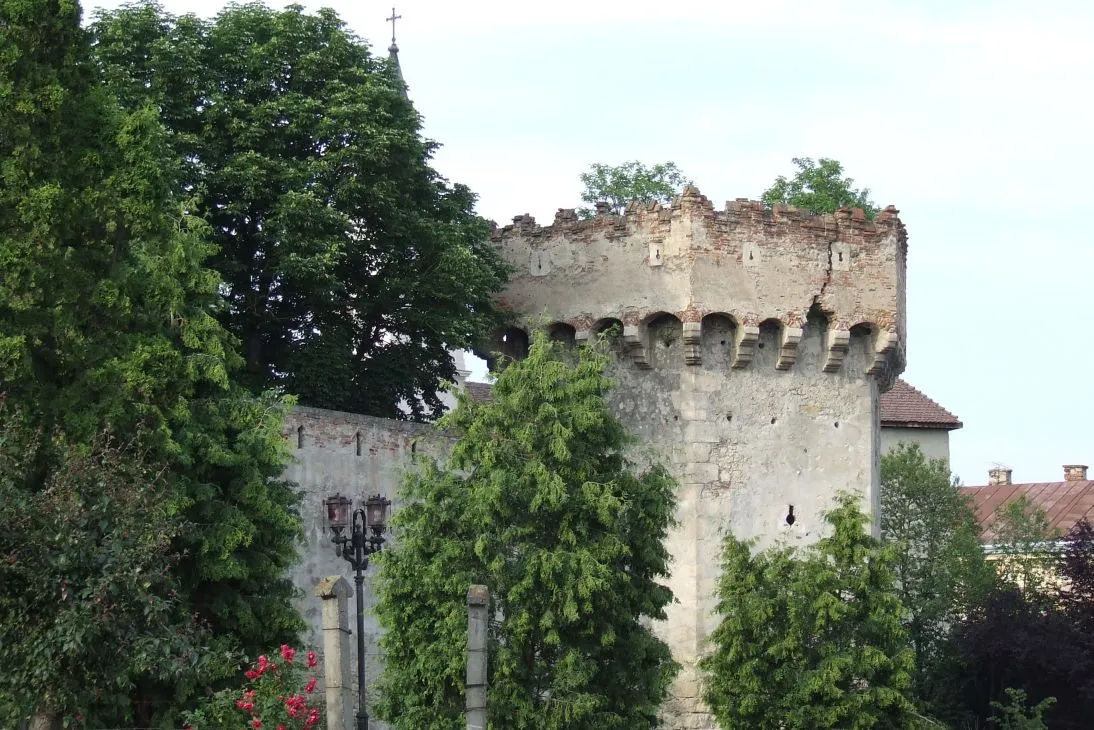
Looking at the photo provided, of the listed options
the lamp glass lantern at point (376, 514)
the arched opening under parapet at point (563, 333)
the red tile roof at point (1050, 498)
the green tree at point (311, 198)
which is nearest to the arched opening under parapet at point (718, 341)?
the arched opening under parapet at point (563, 333)

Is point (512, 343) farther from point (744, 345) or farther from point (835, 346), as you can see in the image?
point (835, 346)

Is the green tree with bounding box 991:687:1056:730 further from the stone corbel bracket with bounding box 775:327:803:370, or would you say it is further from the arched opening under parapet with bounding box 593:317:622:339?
the arched opening under parapet with bounding box 593:317:622:339

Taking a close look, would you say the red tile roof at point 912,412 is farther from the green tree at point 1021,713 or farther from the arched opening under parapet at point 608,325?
the arched opening under parapet at point 608,325

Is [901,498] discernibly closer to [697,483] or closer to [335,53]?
[697,483]

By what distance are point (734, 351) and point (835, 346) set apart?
1.71 meters

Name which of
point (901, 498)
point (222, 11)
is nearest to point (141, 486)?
point (222, 11)

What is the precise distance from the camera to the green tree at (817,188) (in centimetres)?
4569

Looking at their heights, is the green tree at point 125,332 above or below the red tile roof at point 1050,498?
above

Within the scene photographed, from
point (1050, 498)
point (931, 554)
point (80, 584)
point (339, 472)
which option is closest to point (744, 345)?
point (339, 472)

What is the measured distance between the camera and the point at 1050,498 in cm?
6197

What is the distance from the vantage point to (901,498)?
46656 millimetres

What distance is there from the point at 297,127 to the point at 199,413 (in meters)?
7.52

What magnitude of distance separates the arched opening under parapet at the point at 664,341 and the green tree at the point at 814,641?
4.10 metres

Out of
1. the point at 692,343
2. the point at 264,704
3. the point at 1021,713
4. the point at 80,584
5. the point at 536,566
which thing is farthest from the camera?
the point at 1021,713
